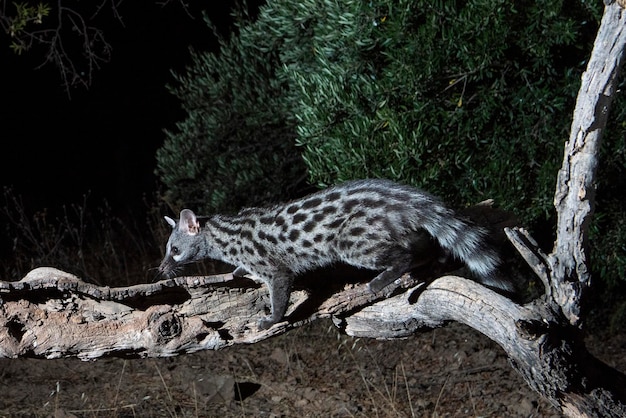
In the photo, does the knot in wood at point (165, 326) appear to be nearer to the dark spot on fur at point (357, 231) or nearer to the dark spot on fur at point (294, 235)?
the dark spot on fur at point (294, 235)

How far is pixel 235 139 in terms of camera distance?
8.77m

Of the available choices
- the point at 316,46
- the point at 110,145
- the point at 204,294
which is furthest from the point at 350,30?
the point at 110,145

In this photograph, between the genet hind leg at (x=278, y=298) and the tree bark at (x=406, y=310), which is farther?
the genet hind leg at (x=278, y=298)

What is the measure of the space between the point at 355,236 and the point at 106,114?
938 cm

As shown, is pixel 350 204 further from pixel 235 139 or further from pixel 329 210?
pixel 235 139

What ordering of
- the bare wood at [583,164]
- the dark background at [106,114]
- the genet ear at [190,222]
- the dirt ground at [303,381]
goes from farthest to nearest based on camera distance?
the dark background at [106,114] → the dirt ground at [303,381] → the genet ear at [190,222] → the bare wood at [583,164]

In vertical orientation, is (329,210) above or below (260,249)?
above

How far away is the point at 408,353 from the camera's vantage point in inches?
299

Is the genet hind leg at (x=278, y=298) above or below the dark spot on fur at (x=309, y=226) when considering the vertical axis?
below

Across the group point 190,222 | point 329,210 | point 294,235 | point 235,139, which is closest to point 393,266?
point 329,210

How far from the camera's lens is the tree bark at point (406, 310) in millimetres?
3496

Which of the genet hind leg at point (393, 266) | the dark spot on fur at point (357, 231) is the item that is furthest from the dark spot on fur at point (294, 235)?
the genet hind leg at point (393, 266)

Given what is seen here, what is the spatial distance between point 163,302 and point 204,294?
8.9 inches

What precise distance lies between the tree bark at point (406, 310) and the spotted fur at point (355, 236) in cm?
13
